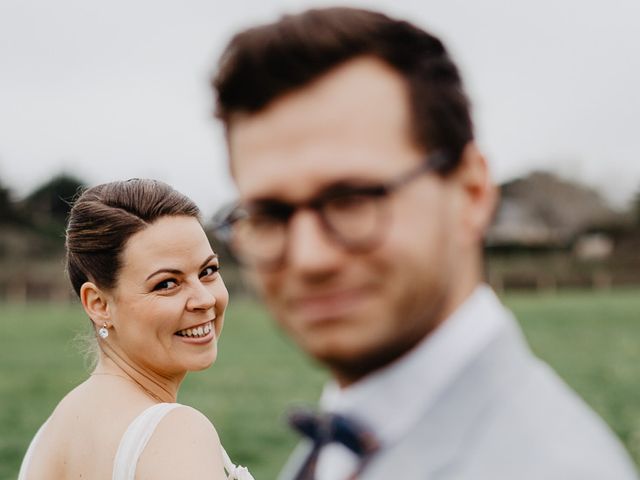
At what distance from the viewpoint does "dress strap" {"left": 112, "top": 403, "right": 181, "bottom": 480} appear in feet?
8.04

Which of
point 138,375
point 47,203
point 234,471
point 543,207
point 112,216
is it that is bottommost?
point 543,207

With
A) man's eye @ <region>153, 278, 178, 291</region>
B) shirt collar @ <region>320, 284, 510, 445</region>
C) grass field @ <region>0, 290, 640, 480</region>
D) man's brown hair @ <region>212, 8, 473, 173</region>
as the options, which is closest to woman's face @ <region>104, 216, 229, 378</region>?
man's eye @ <region>153, 278, 178, 291</region>

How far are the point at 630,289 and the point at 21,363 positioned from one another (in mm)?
43523

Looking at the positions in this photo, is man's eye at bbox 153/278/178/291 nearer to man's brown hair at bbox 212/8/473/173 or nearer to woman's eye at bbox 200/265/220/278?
woman's eye at bbox 200/265/220/278

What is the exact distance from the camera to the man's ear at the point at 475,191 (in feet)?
4.63

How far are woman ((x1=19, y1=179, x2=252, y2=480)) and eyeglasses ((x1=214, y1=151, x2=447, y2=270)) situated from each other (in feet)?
4.43

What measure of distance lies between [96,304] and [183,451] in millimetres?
651

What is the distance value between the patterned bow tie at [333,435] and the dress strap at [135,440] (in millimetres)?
1192

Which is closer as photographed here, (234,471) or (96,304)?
(234,471)

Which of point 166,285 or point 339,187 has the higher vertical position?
point 339,187

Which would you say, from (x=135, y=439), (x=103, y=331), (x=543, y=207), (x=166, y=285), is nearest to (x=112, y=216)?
(x=166, y=285)

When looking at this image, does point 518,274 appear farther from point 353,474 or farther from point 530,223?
point 353,474

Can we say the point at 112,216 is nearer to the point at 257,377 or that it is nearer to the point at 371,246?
the point at 371,246

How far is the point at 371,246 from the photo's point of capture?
1.29 meters
